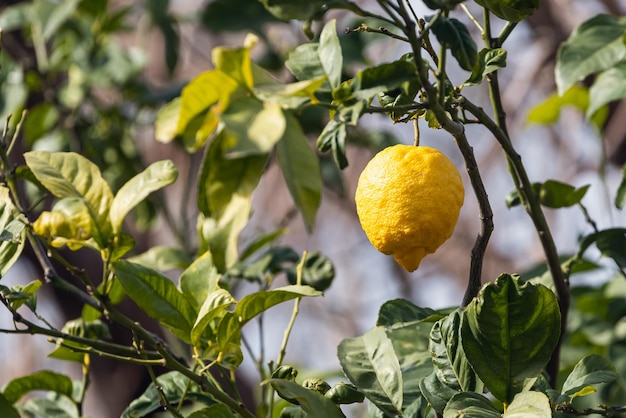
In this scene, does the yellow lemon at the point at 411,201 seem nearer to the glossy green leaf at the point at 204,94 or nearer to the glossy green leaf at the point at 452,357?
the glossy green leaf at the point at 452,357

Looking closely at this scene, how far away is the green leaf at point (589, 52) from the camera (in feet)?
2.93

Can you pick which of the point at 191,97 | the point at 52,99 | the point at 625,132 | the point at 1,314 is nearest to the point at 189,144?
the point at 191,97

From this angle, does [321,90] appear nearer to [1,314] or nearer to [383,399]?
[383,399]

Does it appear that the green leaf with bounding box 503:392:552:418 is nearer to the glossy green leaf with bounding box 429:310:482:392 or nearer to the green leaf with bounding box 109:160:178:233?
the glossy green leaf with bounding box 429:310:482:392

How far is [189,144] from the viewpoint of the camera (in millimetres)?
510

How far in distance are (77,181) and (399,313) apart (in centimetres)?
28

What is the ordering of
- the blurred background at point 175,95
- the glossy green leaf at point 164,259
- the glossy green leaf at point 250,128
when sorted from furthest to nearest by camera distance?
the blurred background at point 175,95 < the glossy green leaf at point 164,259 < the glossy green leaf at point 250,128

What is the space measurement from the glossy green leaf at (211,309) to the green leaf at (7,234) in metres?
0.14

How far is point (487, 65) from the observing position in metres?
0.55

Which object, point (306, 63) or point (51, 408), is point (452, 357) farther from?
point (51, 408)

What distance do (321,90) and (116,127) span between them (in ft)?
3.94

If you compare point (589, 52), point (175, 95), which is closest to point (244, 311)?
point (589, 52)

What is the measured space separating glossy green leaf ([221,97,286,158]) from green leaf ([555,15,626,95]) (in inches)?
21.6

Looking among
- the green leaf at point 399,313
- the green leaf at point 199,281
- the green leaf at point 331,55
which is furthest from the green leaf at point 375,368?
the green leaf at point 331,55
